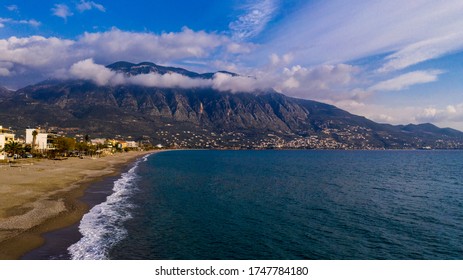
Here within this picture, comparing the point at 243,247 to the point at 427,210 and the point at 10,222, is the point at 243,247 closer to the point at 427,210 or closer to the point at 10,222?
the point at 10,222

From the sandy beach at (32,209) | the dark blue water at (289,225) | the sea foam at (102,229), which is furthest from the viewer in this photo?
Result: the dark blue water at (289,225)

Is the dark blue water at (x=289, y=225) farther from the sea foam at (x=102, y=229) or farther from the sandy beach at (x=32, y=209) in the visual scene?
the sandy beach at (x=32, y=209)

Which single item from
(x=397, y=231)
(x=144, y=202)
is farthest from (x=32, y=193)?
(x=397, y=231)

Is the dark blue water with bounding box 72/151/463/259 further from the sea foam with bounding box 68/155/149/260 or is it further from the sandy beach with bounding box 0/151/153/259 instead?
the sandy beach with bounding box 0/151/153/259

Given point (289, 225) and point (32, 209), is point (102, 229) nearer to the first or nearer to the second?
point (32, 209)

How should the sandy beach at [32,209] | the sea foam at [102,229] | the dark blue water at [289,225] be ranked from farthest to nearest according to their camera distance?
1. the dark blue water at [289,225]
2. the sandy beach at [32,209]
3. the sea foam at [102,229]

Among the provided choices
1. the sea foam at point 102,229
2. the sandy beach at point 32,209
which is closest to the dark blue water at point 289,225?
the sea foam at point 102,229

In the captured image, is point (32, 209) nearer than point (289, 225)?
No

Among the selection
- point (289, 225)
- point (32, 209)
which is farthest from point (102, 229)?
point (289, 225)

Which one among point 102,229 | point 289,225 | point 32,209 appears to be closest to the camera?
point 102,229
